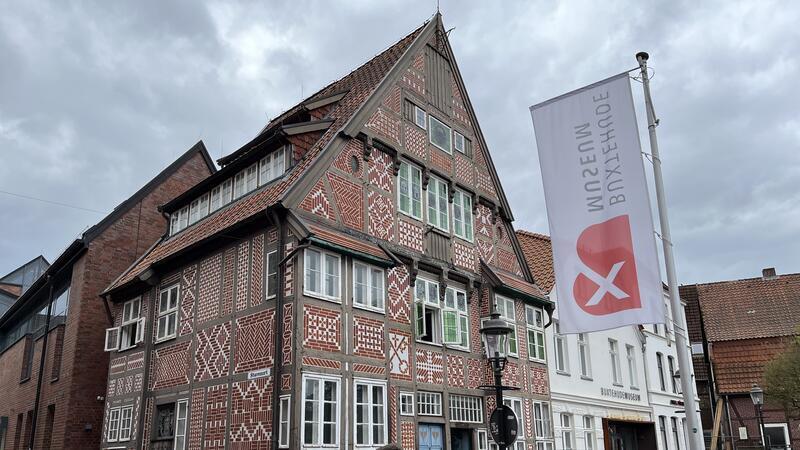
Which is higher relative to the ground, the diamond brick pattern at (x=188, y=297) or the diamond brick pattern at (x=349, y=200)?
the diamond brick pattern at (x=349, y=200)

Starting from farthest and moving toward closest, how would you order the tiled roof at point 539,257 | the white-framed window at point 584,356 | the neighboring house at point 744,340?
the neighboring house at point 744,340
the white-framed window at point 584,356
the tiled roof at point 539,257

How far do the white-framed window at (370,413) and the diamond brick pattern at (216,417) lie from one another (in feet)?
9.19

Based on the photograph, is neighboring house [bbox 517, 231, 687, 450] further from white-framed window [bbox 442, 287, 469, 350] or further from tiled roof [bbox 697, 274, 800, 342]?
tiled roof [bbox 697, 274, 800, 342]

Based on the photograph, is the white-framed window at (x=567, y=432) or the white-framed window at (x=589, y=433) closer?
the white-framed window at (x=567, y=432)

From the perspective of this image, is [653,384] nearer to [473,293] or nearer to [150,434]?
[473,293]

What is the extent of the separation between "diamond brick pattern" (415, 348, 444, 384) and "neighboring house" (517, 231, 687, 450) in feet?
19.8

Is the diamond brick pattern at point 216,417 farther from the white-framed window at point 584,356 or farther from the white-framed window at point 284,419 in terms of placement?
the white-framed window at point 584,356

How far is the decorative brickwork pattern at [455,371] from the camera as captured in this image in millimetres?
17906

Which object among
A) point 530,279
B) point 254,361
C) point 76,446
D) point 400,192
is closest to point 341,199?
point 400,192

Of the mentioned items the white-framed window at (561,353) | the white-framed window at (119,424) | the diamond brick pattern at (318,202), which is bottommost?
the white-framed window at (119,424)

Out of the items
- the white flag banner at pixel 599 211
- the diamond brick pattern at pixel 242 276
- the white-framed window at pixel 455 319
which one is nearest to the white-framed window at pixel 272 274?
the diamond brick pattern at pixel 242 276

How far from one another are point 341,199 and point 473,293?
212 inches

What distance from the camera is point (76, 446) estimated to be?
20.9 meters

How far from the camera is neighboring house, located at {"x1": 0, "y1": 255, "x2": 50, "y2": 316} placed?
1663 inches
